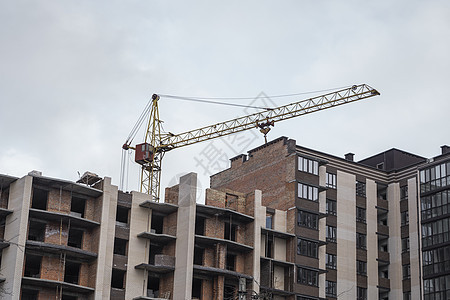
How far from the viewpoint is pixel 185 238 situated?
242ft

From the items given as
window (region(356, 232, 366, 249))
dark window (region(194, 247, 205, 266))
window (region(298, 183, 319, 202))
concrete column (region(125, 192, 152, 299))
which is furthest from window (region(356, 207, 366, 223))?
concrete column (region(125, 192, 152, 299))

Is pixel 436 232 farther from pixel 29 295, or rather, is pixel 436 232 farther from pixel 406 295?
pixel 29 295

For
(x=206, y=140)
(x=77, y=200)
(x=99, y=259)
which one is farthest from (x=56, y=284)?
(x=206, y=140)

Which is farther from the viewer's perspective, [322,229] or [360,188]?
[360,188]

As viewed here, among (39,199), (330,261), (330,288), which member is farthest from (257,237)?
(39,199)

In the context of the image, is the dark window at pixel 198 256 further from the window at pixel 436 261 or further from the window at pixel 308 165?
the window at pixel 436 261

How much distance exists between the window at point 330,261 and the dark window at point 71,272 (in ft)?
86.1

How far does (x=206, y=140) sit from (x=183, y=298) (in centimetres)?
3472

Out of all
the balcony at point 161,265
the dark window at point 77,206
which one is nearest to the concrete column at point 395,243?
the balcony at point 161,265

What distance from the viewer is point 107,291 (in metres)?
69.9

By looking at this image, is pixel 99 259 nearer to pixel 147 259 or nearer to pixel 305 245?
pixel 147 259

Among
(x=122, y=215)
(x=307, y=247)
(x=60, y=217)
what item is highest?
(x=122, y=215)

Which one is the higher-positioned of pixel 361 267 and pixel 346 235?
pixel 346 235

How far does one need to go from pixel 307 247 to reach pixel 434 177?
15619 millimetres
